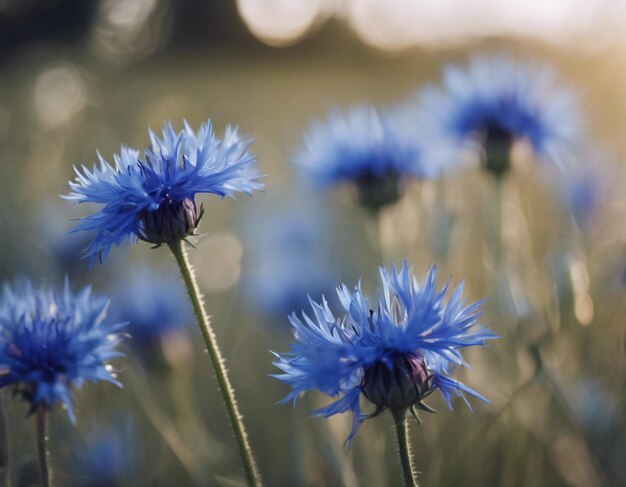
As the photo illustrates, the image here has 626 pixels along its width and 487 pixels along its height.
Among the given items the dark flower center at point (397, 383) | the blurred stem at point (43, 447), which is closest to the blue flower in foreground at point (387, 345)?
the dark flower center at point (397, 383)

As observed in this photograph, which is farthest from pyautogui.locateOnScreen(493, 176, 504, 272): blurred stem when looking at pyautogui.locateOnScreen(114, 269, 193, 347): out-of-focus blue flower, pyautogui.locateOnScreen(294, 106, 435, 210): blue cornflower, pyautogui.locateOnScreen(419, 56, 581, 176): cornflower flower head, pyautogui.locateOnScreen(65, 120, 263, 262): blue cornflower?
pyautogui.locateOnScreen(65, 120, 263, 262): blue cornflower

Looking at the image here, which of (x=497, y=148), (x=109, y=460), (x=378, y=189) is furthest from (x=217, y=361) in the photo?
(x=497, y=148)

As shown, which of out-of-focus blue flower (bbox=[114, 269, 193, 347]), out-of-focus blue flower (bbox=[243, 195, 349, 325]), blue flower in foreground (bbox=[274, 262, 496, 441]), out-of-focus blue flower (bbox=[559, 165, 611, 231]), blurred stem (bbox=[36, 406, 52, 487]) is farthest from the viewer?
out-of-focus blue flower (bbox=[559, 165, 611, 231])

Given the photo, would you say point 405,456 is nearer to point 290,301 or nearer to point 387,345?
point 387,345

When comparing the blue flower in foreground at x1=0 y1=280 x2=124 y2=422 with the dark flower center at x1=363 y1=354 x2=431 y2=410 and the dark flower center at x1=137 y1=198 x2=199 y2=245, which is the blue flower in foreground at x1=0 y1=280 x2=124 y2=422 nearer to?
the dark flower center at x1=137 y1=198 x2=199 y2=245

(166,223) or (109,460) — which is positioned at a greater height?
(166,223)
